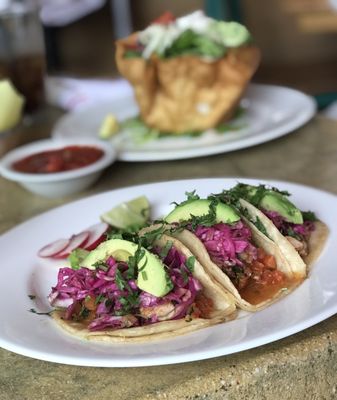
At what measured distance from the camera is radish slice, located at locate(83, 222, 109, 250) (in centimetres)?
143

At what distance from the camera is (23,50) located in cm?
244

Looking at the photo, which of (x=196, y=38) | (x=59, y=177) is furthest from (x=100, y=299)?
(x=196, y=38)

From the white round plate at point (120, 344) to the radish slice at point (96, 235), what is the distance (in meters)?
0.06

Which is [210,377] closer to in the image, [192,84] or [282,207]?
[282,207]

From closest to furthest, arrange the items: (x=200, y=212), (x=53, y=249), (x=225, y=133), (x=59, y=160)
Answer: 1. (x=200, y=212)
2. (x=53, y=249)
3. (x=59, y=160)
4. (x=225, y=133)

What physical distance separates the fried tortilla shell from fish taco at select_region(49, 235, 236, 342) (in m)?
0.98

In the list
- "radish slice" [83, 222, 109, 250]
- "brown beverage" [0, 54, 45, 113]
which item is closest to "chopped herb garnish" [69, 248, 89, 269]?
"radish slice" [83, 222, 109, 250]

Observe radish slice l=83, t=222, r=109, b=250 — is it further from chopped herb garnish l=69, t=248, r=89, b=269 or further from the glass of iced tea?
the glass of iced tea

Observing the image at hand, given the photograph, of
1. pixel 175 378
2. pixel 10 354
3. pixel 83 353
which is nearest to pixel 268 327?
pixel 175 378

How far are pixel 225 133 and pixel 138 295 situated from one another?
104 centimetres

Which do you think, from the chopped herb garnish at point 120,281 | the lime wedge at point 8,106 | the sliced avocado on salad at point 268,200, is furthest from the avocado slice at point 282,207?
the lime wedge at point 8,106

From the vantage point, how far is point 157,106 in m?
2.21

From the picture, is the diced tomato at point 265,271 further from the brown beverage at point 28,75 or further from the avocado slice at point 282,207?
the brown beverage at point 28,75

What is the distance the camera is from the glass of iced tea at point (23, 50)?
7.89 ft
